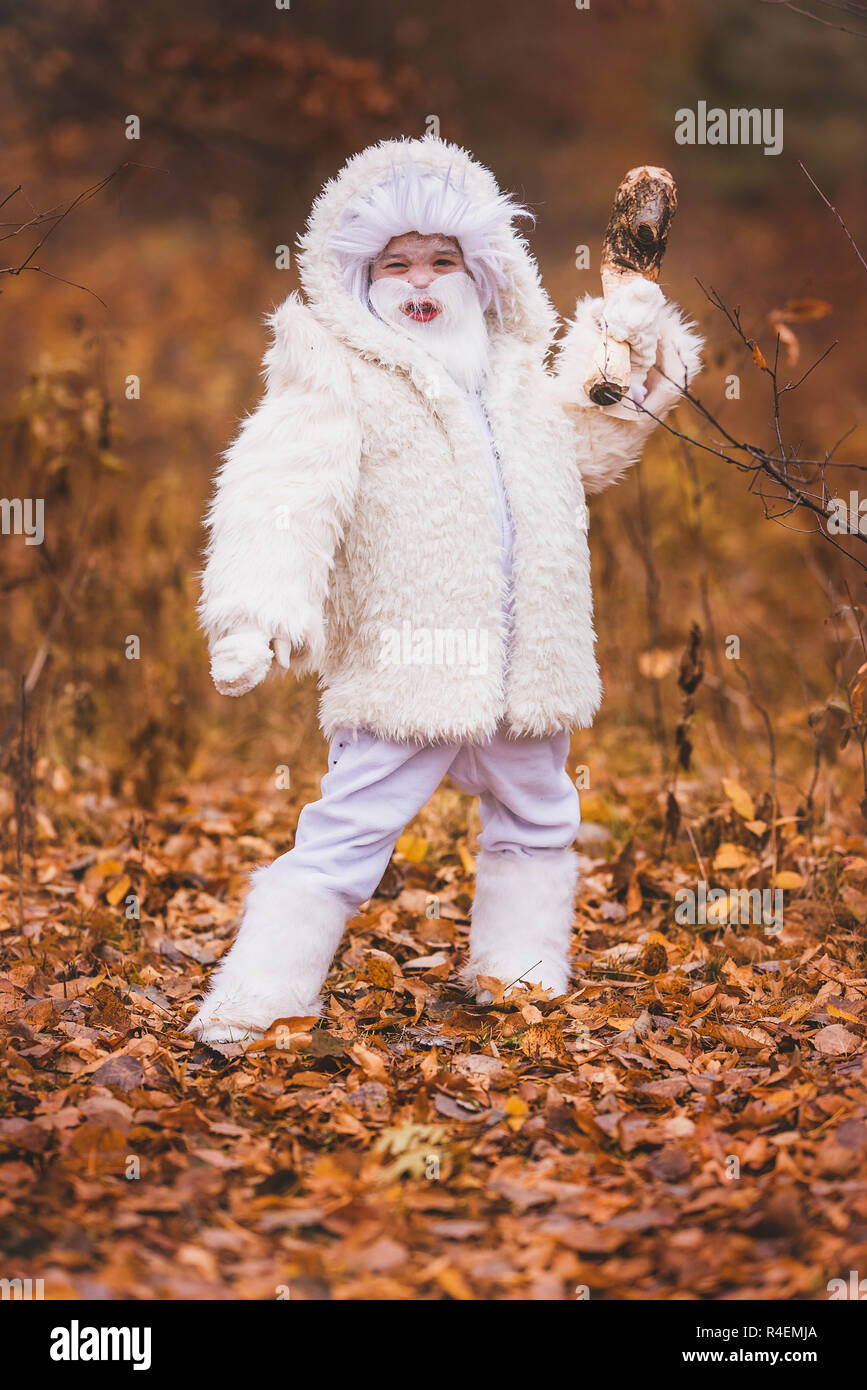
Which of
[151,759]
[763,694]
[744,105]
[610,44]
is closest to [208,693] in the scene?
[151,759]

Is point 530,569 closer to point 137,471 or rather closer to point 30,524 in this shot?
point 30,524

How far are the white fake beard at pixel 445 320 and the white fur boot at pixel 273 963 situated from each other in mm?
1360

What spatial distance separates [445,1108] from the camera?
8.66 feet

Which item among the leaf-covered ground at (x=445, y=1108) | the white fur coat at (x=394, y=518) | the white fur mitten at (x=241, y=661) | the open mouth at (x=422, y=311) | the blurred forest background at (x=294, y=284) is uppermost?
the blurred forest background at (x=294, y=284)

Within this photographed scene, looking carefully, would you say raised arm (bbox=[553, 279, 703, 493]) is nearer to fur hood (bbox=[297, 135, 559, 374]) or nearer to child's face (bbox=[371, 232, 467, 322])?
fur hood (bbox=[297, 135, 559, 374])

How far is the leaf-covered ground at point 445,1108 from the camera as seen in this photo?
2.09m

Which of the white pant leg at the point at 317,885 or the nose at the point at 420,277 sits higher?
the nose at the point at 420,277

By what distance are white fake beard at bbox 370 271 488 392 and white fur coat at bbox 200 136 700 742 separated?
62 mm

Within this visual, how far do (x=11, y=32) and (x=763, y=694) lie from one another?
4911 mm

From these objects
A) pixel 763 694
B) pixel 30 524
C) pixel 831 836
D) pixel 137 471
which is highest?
pixel 137 471

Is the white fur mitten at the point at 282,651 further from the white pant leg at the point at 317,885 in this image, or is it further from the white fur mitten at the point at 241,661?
the white pant leg at the point at 317,885

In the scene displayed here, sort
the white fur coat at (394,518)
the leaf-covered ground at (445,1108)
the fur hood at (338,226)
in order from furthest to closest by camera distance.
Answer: the fur hood at (338,226), the white fur coat at (394,518), the leaf-covered ground at (445,1108)

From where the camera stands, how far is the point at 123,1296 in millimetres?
1986

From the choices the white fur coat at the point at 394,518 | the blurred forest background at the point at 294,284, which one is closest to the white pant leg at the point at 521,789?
the white fur coat at the point at 394,518
